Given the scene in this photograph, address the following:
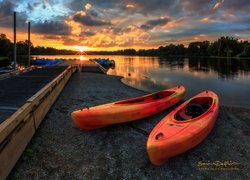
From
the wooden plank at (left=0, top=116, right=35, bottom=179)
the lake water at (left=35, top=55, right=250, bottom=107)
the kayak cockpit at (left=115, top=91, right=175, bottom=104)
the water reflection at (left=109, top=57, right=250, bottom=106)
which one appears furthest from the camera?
the water reflection at (left=109, top=57, right=250, bottom=106)

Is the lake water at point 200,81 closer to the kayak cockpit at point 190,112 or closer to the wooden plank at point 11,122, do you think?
the kayak cockpit at point 190,112

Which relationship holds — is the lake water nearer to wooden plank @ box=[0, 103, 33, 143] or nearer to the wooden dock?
the wooden dock

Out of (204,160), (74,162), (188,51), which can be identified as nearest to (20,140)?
(74,162)

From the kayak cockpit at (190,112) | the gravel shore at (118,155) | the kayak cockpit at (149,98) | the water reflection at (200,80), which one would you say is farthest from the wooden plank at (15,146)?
the water reflection at (200,80)

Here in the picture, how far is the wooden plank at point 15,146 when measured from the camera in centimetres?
564

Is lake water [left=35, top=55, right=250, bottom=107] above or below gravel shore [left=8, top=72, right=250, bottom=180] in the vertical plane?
above

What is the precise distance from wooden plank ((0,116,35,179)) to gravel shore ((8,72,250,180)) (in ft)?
1.12

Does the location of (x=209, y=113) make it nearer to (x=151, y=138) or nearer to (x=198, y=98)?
(x=198, y=98)

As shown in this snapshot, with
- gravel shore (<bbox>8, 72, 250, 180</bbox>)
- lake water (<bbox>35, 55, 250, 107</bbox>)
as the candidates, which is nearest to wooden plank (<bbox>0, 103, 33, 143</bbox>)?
gravel shore (<bbox>8, 72, 250, 180</bbox>)

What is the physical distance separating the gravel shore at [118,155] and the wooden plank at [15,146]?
13.5 inches

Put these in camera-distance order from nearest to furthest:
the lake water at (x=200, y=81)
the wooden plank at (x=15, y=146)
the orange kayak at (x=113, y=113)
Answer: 1. the wooden plank at (x=15, y=146)
2. the orange kayak at (x=113, y=113)
3. the lake water at (x=200, y=81)

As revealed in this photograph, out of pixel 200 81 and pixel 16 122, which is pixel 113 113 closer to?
pixel 16 122

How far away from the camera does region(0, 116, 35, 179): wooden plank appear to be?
5641 mm

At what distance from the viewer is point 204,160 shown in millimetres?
7621
